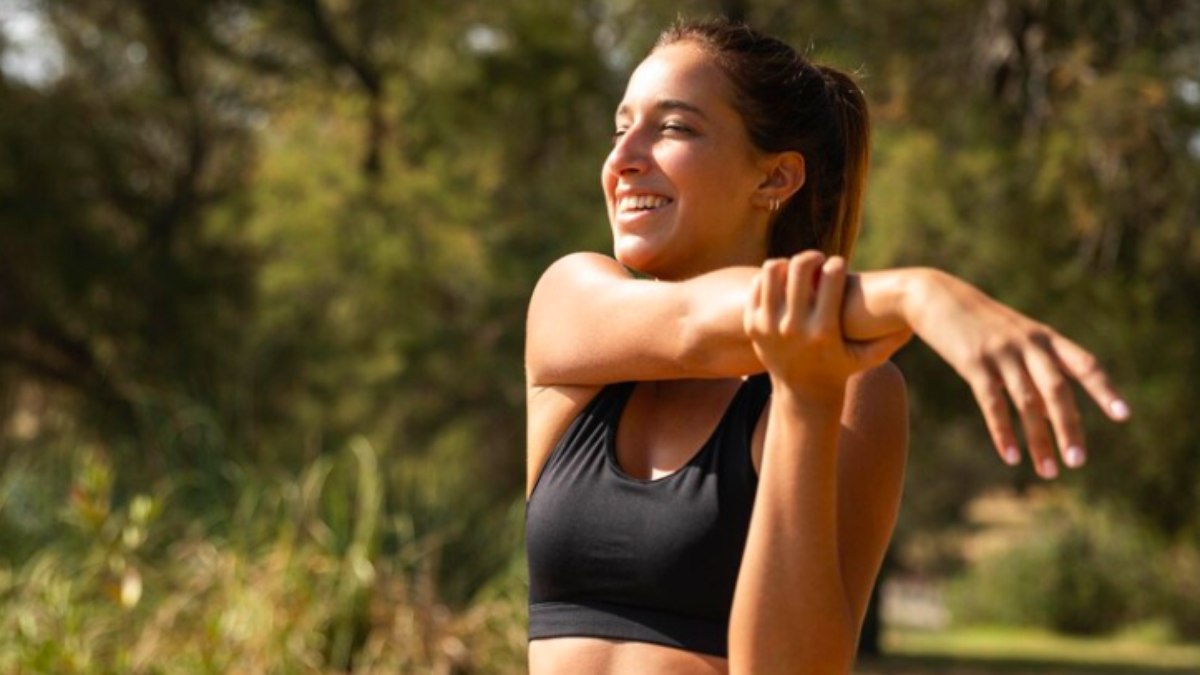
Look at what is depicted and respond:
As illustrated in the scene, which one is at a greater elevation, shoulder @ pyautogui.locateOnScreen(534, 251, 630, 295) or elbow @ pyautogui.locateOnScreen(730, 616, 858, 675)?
shoulder @ pyautogui.locateOnScreen(534, 251, 630, 295)

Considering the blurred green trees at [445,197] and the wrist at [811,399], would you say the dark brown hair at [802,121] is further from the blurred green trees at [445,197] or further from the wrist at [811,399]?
the blurred green trees at [445,197]

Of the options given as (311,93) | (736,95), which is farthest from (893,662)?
(736,95)

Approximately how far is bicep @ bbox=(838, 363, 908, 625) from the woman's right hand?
517 millimetres

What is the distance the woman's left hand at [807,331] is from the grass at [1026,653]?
1495 centimetres

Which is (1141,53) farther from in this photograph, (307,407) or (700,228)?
(700,228)

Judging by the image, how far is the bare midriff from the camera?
7.43 ft

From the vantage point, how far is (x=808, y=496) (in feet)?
6.67

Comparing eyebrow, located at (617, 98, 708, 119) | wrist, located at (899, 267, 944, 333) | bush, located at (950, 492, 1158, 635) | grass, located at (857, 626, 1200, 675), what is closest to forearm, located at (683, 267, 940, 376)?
wrist, located at (899, 267, 944, 333)

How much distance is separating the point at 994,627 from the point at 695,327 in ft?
93.8

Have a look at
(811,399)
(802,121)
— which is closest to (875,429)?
(811,399)

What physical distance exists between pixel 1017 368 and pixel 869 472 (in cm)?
67

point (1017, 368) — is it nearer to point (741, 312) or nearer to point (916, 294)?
point (916, 294)

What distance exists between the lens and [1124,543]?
1118 inches

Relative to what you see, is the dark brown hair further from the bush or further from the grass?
the bush
